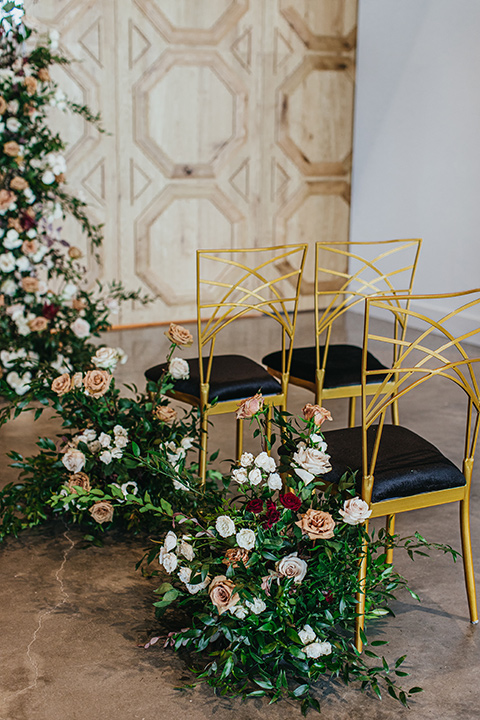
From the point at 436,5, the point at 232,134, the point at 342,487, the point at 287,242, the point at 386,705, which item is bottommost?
the point at 386,705

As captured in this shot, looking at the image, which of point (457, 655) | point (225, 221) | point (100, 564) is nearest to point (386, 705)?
point (457, 655)

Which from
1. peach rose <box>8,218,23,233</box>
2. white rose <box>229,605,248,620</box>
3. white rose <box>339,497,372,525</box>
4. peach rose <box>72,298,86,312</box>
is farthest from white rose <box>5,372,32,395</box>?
white rose <box>339,497,372,525</box>

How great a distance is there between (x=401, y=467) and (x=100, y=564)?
1.05m

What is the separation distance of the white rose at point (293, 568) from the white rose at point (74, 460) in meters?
0.97

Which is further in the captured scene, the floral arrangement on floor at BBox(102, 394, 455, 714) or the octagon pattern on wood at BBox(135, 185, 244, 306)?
the octagon pattern on wood at BBox(135, 185, 244, 306)

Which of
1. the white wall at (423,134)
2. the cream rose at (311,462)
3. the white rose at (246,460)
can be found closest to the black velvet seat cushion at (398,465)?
the cream rose at (311,462)

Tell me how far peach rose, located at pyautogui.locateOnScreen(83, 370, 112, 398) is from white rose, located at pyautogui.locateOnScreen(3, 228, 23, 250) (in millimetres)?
1543

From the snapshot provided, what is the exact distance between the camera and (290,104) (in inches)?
248

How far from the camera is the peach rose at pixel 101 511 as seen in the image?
276cm

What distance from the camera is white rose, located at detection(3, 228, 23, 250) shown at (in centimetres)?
397

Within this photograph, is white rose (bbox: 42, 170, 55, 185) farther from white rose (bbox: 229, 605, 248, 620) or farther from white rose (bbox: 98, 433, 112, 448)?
white rose (bbox: 229, 605, 248, 620)

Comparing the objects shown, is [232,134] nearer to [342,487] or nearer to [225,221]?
[225,221]

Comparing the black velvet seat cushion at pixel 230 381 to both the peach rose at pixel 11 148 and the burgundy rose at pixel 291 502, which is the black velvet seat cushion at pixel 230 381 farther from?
the peach rose at pixel 11 148

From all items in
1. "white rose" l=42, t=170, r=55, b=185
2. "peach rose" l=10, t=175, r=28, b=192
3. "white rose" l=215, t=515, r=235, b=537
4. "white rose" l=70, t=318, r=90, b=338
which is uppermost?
"white rose" l=42, t=170, r=55, b=185
